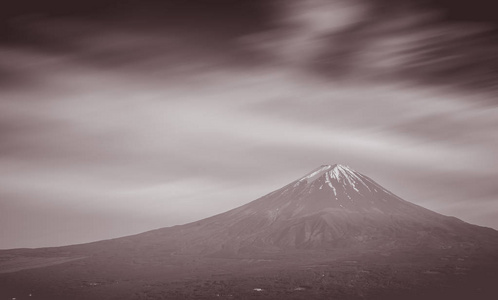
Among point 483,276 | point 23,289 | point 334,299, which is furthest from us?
point 23,289

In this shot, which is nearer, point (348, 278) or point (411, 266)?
point (348, 278)

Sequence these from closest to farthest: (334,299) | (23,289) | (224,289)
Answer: (334,299)
(224,289)
(23,289)

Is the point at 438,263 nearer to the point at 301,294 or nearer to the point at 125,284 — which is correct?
the point at 301,294

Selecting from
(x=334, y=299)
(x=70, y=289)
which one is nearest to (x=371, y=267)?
(x=334, y=299)

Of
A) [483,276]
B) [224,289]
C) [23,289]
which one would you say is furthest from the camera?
[23,289]

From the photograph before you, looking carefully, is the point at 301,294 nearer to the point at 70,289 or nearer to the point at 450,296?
the point at 450,296

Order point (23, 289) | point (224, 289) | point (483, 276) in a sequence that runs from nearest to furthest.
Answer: point (224, 289) < point (483, 276) < point (23, 289)

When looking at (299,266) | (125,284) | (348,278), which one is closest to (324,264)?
(299,266)

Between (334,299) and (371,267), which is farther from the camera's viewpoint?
(371,267)

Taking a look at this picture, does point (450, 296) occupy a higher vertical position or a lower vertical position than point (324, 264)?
lower
